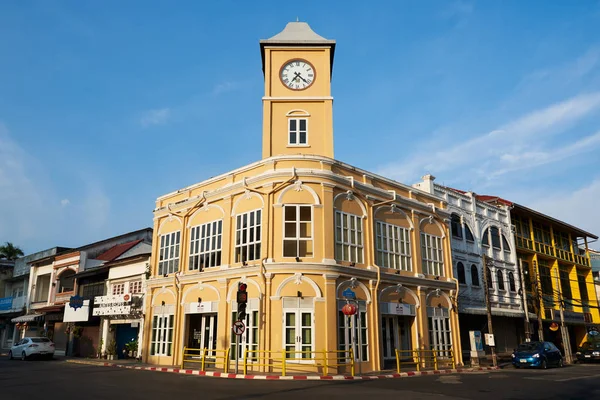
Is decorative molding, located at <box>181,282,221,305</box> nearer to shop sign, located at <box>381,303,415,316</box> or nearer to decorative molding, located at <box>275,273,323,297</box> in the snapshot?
decorative molding, located at <box>275,273,323,297</box>

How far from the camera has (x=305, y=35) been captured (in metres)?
26.2

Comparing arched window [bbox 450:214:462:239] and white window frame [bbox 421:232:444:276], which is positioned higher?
arched window [bbox 450:214:462:239]

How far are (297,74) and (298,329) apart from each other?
13677 mm

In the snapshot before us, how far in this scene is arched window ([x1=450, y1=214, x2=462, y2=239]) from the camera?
30720 mm

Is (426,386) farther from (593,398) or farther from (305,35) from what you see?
(305,35)

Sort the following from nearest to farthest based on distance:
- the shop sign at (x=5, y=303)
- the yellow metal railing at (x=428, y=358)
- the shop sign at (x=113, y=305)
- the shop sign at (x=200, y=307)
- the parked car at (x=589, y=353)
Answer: the yellow metal railing at (x=428, y=358) < the shop sign at (x=200, y=307) < the shop sign at (x=113, y=305) < the parked car at (x=589, y=353) < the shop sign at (x=5, y=303)

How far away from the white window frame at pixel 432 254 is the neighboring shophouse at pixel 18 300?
1264 inches

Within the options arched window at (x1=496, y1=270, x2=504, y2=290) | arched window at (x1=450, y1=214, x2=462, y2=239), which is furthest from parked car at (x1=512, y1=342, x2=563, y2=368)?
arched window at (x1=496, y1=270, x2=504, y2=290)

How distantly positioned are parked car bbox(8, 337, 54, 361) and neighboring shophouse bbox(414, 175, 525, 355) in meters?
25.6

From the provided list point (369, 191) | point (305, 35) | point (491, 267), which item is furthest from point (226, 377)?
point (491, 267)

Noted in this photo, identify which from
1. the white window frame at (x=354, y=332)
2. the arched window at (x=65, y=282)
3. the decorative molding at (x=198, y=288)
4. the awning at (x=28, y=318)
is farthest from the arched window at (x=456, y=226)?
the awning at (x=28, y=318)

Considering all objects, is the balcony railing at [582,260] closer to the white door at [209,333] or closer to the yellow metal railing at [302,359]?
the yellow metal railing at [302,359]

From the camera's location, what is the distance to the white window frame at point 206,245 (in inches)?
928

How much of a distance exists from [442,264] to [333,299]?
9.80 meters
